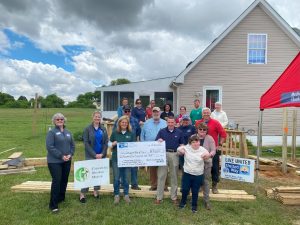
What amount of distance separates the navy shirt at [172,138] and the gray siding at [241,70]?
30.8 feet

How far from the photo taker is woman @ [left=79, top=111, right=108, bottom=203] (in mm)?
6254

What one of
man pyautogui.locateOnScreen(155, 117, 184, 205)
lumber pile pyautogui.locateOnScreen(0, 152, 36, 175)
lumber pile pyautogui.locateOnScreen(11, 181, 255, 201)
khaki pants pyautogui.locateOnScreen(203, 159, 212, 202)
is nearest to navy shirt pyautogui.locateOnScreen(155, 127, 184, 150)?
man pyautogui.locateOnScreen(155, 117, 184, 205)

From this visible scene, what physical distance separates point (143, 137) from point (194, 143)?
147cm

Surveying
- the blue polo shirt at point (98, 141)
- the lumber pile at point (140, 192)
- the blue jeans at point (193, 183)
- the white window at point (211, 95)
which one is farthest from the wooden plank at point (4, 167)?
the white window at point (211, 95)

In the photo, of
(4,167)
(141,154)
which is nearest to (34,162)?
(4,167)

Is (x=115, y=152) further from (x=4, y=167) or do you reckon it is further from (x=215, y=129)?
(x=4, y=167)

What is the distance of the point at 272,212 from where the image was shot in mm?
6047

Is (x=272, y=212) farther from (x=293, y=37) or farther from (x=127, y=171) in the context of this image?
(x=293, y=37)

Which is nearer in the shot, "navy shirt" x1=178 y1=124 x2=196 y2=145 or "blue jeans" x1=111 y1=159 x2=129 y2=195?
"blue jeans" x1=111 y1=159 x2=129 y2=195

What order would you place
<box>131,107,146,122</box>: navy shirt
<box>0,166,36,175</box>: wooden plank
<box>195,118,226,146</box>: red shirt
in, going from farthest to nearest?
<box>131,107,146,122</box>: navy shirt → <box>0,166,36,175</box>: wooden plank → <box>195,118,226,146</box>: red shirt

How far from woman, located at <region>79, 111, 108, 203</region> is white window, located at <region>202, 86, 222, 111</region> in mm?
9994

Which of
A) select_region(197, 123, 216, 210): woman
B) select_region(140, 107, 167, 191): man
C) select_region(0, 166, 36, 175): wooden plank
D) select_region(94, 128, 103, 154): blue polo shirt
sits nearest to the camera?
select_region(197, 123, 216, 210): woman

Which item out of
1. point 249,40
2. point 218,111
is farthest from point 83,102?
point 218,111

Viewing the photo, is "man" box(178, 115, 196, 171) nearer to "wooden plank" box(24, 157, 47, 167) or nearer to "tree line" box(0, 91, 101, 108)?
"wooden plank" box(24, 157, 47, 167)
